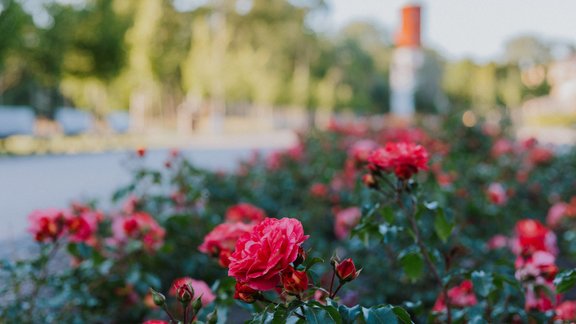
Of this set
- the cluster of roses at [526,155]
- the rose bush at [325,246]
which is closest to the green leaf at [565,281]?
the rose bush at [325,246]

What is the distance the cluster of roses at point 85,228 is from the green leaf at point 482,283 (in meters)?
1.29

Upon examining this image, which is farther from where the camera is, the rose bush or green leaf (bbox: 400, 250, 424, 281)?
green leaf (bbox: 400, 250, 424, 281)

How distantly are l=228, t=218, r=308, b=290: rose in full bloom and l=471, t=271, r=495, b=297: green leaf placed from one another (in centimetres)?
67

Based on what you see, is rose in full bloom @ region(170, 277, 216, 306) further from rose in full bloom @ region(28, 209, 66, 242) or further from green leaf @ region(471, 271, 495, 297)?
green leaf @ region(471, 271, 495, 297)

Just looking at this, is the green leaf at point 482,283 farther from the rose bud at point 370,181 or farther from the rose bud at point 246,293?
the rose bud at point 246,293

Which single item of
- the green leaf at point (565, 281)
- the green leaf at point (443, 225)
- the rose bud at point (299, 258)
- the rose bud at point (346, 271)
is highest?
the rose bud at point (299, 258)

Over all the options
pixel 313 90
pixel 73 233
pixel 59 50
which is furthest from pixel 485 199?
pixel 313 90

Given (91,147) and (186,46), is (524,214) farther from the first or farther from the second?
(186,46)

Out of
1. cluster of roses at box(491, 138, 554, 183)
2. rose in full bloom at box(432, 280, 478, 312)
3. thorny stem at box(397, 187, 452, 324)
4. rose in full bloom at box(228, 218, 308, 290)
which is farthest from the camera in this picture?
cluster of roses at box(491, 138, 554, 183)

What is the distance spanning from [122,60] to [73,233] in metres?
16.5

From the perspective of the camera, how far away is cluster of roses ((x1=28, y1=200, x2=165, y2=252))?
191cm

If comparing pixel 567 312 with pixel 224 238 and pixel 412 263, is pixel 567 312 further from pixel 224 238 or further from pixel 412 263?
pixel 224 238

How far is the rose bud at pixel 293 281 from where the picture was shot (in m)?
0.89

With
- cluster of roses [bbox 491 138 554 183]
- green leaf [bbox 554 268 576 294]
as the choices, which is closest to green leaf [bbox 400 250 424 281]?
green leaf [bbox 554 268 576 294]
